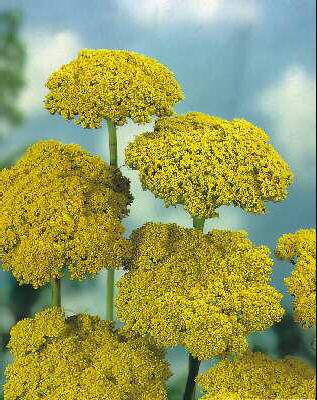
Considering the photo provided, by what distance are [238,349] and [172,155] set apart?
0.89 meters

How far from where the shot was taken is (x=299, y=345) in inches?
217

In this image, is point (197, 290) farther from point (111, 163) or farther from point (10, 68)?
point (10, 68)

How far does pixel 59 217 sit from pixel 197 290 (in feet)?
2.30

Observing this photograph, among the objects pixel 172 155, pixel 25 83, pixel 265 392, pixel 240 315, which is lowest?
pixel 265 392

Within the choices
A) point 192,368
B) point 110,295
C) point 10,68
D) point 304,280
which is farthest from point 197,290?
point 10,68

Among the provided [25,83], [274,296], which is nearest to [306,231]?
[274,296]

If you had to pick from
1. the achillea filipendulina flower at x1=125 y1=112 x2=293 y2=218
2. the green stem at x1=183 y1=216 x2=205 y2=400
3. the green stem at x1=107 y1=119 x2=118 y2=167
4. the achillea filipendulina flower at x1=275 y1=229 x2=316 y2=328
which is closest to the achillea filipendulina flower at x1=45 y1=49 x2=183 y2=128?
the achillea filipendulina flower at x1=125 y1=112 x2=293 y2=218

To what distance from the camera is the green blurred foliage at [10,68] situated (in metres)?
5.40

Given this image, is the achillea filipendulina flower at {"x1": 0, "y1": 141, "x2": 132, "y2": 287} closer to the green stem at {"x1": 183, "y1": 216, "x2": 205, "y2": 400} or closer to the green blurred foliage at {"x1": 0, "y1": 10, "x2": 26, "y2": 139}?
the green stem at {"x1": 183, "y1": 216, "x2": 205, "y2": 400}

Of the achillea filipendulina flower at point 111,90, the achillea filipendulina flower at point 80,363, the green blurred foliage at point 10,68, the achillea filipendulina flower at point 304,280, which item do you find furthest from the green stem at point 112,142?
the green blurred foliage at point 10,68

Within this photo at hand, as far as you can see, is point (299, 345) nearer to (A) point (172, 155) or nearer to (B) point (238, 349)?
(B) point (238, 349)

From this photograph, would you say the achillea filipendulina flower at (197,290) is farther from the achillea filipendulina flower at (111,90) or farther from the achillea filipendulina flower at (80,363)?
the achillea filipendulina flower at (111,90)

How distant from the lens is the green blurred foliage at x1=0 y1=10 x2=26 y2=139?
540cm

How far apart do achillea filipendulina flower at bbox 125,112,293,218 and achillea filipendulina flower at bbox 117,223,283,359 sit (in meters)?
0.25
